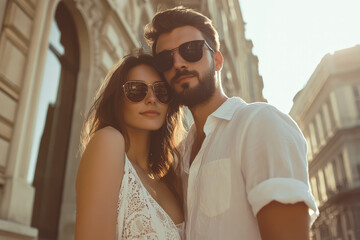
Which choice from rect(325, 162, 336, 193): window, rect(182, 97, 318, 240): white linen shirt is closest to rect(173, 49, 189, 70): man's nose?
rect(182, 97, 318, 240): white linen shirt

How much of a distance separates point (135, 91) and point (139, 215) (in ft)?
2.73

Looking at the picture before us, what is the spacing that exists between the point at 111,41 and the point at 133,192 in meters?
5.38

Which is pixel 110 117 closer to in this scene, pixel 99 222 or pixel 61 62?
pixel 99 222

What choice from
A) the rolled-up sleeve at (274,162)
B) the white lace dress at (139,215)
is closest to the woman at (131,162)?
the white lace dress at (139,215)

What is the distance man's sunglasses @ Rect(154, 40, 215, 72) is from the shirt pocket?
2.62 ft

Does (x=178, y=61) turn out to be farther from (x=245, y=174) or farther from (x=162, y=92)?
(x=245, y=174)

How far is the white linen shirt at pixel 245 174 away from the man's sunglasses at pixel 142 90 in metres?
0.62

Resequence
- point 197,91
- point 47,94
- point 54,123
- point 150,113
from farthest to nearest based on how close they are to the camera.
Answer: point 54,123
point 47,94
point 150,113
point 197,91

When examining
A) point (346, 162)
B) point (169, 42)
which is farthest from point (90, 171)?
point (346, 162)

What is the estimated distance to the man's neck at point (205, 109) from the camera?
2.24 meters

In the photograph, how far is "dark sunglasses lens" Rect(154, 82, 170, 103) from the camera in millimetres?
2359

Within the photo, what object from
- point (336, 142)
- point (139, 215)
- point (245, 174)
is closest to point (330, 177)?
point (336, 142)

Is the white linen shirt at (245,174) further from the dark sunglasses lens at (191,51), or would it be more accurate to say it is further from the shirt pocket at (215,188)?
the dark sunglasses lens at (191,51)

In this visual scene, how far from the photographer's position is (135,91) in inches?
91.2
